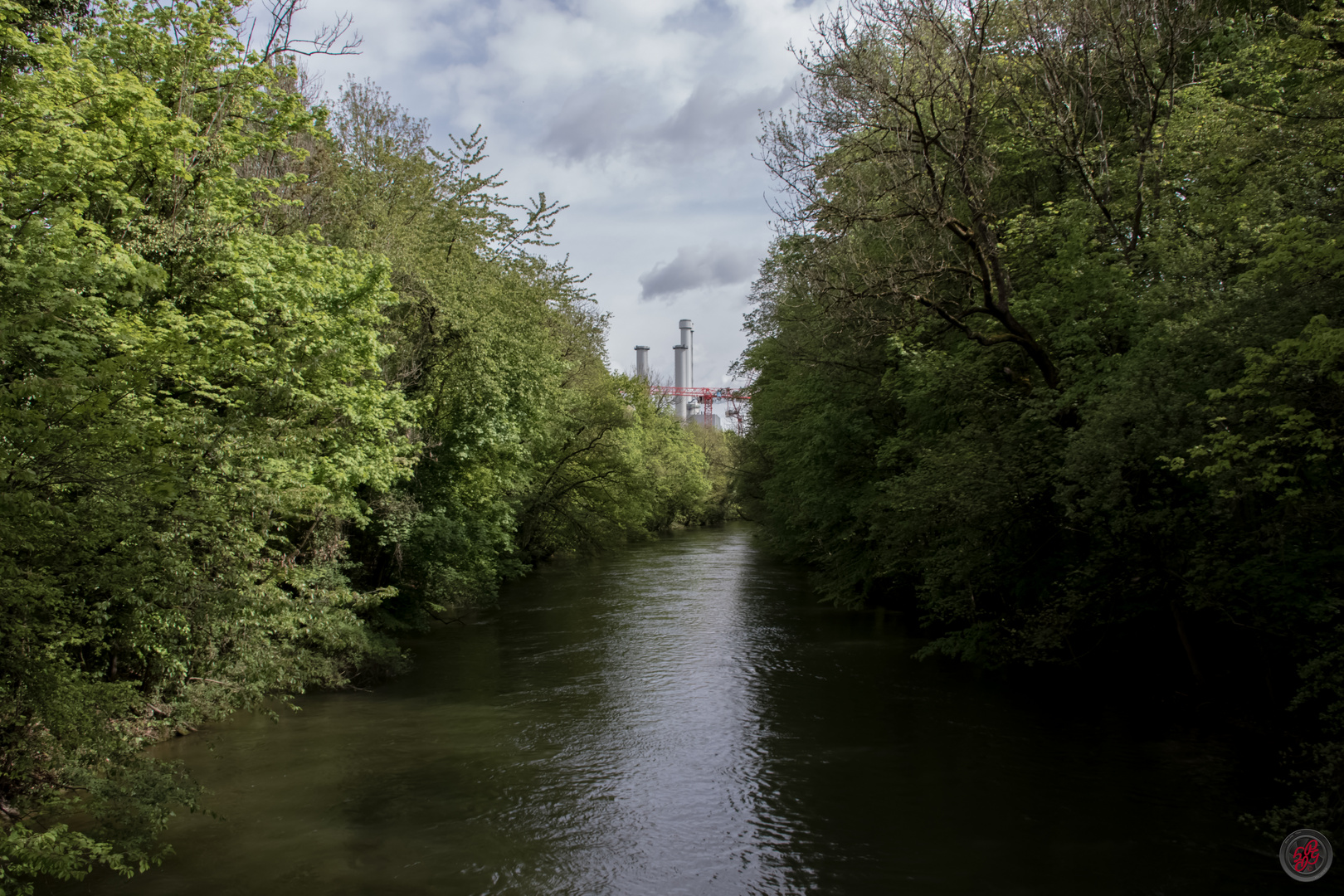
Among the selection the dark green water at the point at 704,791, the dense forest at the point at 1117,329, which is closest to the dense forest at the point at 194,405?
the dark green water at the point at 704,791

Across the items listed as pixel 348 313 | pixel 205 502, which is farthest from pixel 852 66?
pixel 205 502

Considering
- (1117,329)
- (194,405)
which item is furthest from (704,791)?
(1117,329)

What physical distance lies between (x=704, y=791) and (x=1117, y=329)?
9.32 meters

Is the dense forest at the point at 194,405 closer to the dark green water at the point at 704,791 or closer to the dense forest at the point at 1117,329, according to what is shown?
the dark green water at the point at 704,791

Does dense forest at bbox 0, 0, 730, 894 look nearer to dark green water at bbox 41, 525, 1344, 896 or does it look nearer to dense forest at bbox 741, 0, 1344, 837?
dark green water at bbox 41, 525, 1344, 896

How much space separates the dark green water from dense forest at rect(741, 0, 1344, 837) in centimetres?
126

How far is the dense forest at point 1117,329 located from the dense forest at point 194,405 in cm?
813

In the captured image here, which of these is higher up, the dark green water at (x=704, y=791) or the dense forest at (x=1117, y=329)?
the dense forest at (x=1117, y=329)

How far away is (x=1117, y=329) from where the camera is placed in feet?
42.1

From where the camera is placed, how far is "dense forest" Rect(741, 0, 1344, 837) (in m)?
8.59

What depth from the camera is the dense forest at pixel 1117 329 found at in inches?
338

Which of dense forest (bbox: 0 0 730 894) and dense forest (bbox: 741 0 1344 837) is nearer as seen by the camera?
dense forest (bbox: 0 0 730 894)

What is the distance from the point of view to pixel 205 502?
799cm

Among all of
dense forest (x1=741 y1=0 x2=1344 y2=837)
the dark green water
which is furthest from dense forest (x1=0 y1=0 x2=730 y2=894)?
dense forest (x1=741 y1=0 x2=1344 y2=837)
